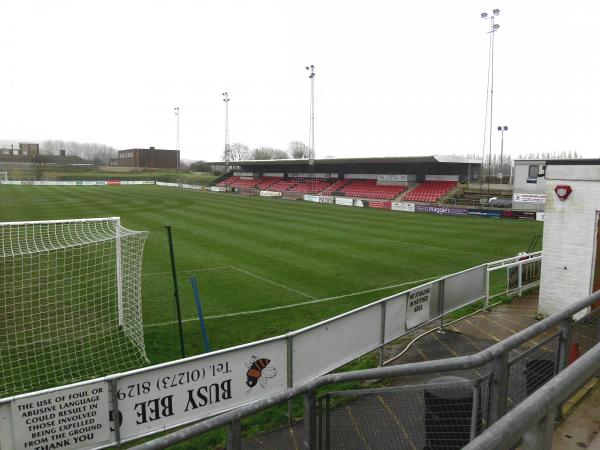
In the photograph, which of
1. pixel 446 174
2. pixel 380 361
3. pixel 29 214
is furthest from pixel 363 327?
pixel 446 174

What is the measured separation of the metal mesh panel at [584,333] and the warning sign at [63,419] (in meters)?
5.10

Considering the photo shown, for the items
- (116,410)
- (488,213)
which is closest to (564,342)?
(116,410)

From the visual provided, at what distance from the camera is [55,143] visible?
17575cm

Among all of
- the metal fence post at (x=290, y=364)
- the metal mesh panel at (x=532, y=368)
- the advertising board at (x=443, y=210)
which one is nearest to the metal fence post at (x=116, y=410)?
the metal fence post at (x=290, y=364)

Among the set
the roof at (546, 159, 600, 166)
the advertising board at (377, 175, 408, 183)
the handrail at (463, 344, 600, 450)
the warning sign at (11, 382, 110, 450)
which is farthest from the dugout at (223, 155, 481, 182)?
the handrail at (463, 344, 600, 450)

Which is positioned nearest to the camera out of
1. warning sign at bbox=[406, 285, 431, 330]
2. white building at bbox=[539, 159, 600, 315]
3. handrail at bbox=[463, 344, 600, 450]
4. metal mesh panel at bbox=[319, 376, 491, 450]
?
handrail at bbox=[463, 344, 600, 450]

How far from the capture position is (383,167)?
5659cm

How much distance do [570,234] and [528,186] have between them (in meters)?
33.1

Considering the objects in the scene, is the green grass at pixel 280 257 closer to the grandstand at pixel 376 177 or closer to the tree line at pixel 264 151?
Answer: the grandstand at pixel 376 177

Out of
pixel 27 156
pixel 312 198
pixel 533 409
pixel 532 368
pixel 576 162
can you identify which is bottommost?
pixel 312 198

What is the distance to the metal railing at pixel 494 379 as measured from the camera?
215cm

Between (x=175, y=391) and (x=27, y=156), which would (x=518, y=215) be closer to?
(x=175, y=391)

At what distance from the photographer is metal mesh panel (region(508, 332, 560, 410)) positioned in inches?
159

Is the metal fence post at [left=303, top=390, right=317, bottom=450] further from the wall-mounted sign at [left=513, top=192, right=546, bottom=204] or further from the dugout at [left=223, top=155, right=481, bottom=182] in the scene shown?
the dugout at [left=223, top=155, right=481, bottom=182]
